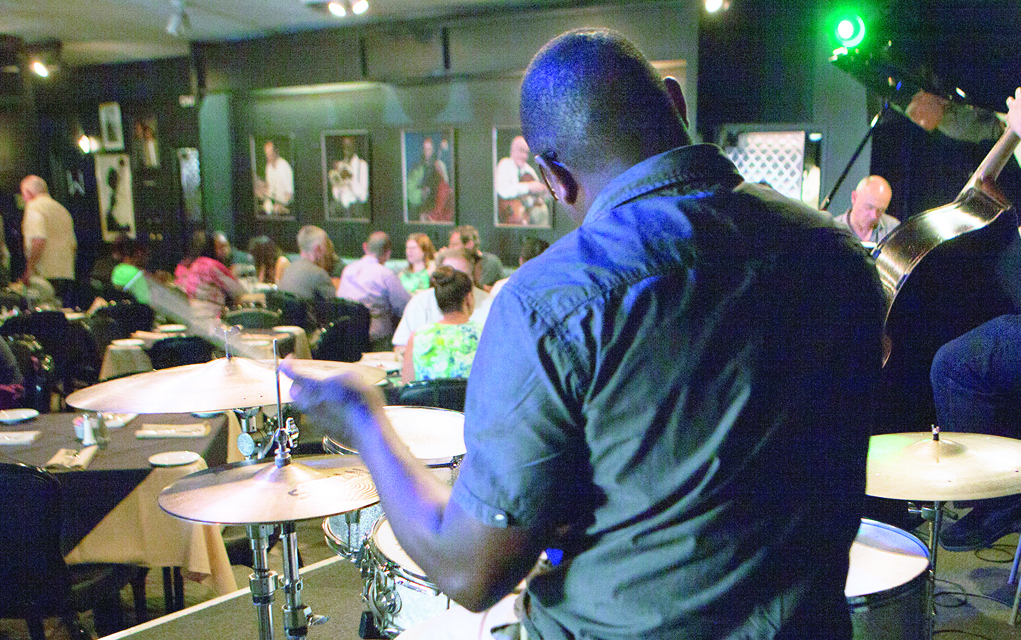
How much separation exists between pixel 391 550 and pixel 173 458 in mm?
1311

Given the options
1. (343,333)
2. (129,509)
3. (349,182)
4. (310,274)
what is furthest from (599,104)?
(349,182)

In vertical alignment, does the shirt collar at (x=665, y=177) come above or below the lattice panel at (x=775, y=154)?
below

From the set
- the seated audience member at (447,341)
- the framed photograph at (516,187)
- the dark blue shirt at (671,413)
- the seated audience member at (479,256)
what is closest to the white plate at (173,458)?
the seated audience member at (447,341)

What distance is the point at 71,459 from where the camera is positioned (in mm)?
2938

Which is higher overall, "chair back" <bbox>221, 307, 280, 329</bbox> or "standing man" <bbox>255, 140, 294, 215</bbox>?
"standing man" <bbox>255, 140, 294, 215</bbox>

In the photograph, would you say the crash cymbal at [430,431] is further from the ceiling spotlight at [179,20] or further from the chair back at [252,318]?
the ceiling spotlight at [179,20]

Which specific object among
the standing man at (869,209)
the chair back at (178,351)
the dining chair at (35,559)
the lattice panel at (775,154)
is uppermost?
the lattice panel at (775,154)

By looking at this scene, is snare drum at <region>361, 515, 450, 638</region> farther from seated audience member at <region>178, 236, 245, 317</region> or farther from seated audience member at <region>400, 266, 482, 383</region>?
seated audience member at <region>178, 236, 245, 317</region>

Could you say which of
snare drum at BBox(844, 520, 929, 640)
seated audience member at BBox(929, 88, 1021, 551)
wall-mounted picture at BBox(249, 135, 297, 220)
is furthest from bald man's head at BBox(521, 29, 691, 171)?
wall-mounted picture at BBox(249, 135, 297, 220)

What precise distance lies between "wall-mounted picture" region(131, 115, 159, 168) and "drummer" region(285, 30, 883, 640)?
11605 millimetres

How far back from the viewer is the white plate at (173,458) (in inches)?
114

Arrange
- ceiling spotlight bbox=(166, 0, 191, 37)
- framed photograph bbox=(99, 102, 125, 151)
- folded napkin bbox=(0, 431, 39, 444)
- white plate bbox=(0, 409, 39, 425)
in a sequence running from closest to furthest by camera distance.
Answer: folded napkin bbox=(0, 431, 39, 444), white plate bbox=(0, 409, 39, 425), ceiling spotlight bbox=(166, 0, 191, 37), framed photograph bbox=(99, 102, 125, 151)

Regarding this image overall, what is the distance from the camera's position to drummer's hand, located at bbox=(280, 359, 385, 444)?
1.03 meters

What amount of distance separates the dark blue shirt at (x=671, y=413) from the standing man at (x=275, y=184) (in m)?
9.80
